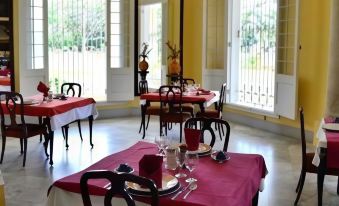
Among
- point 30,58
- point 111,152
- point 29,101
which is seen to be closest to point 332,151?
point 111,152

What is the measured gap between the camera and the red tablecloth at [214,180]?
222 centimetres

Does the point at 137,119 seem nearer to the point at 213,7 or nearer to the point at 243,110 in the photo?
the point at 243,110

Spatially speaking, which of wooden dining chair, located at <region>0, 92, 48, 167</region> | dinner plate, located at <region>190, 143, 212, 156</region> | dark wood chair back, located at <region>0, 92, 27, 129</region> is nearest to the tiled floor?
wooden dining chair, located at <region>0, 92, 48, 167</region>

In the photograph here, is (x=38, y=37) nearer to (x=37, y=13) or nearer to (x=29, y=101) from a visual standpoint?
(x=37, y=13)

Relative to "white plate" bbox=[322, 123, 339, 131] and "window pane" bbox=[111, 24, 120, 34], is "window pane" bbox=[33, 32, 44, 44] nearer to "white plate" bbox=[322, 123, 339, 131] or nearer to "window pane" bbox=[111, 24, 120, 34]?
"window pane" bbox=[111, 24, 120, 34]

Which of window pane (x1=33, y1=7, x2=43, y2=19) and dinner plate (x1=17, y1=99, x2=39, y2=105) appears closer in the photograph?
dinner plate (x1=17, y1=99, x2=39, y2=105)

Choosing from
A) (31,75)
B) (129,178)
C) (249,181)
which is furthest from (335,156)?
(31,75)

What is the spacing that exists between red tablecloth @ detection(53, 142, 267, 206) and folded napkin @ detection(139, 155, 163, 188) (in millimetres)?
123

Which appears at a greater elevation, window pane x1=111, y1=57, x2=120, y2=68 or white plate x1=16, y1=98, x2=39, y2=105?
window pane x1=111, y1=57, x2=120, y2=68

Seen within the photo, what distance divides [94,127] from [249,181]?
5743mm

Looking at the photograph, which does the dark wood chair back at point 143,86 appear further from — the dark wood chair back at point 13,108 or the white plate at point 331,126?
the white plate at point 331,126

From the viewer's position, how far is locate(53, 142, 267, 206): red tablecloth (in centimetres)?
222

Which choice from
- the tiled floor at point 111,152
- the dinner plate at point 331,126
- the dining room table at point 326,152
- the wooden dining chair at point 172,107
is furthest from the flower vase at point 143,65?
the dining room table at point 326,152

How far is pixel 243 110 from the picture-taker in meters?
8.41
